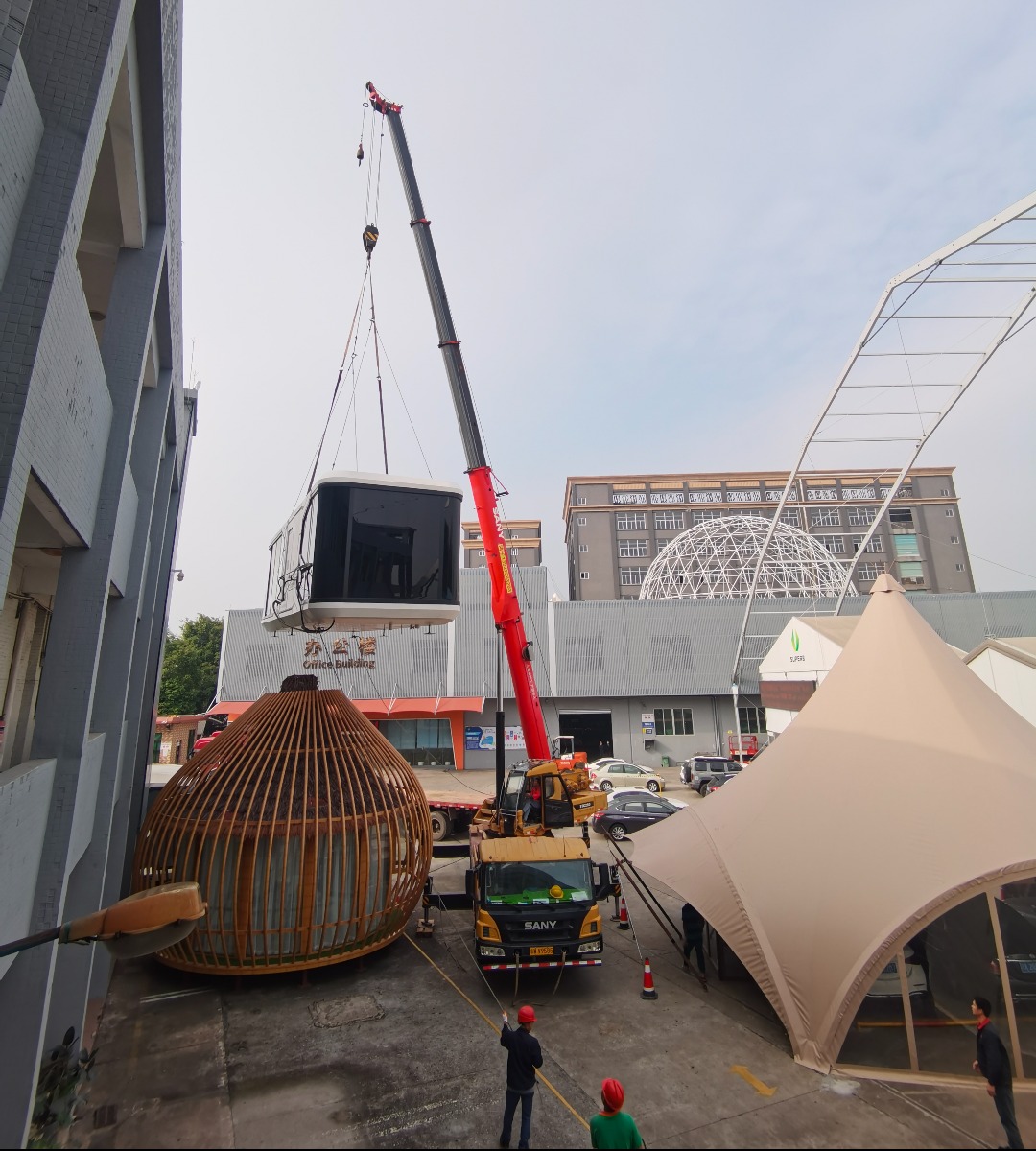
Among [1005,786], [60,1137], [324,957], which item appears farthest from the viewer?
[324,957]

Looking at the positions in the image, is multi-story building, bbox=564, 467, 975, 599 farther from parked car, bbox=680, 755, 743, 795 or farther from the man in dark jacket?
the man in dark jacket

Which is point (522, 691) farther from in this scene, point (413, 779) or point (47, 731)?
point (47, 731)

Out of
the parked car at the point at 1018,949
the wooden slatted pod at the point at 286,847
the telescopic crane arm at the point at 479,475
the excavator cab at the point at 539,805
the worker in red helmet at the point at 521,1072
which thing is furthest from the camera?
the telescopic crane arm at the point at 479,475

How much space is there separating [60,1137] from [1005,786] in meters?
10.8

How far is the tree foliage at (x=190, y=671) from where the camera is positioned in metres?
43.8

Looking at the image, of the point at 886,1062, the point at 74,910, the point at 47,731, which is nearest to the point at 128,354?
the point at 47,731

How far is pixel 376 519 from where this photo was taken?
971 centimetres

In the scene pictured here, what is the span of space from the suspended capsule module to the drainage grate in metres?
5.77

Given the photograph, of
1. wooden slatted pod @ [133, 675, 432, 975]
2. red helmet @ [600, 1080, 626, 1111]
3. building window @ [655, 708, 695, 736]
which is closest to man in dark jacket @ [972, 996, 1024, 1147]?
red helmet @ [600, 1080, 626, 1111]

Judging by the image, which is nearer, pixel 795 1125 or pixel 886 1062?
pixel 795 1125

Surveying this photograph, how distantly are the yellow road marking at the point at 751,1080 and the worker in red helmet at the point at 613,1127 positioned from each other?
9.45ft

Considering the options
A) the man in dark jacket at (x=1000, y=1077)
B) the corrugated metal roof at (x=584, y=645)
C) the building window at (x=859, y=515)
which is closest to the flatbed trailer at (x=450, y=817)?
the man in dark jacket at (x=1000, y=1077)

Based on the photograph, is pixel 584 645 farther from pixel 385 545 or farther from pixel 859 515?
pixel 859 515

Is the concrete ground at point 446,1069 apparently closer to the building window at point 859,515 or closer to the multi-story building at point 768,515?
the multi-story building at point 768,515
